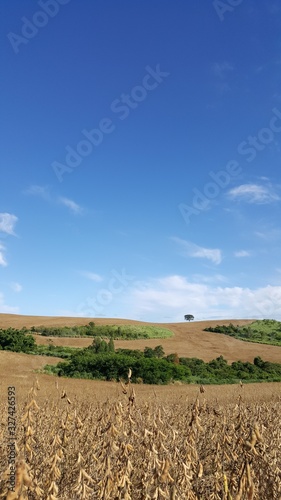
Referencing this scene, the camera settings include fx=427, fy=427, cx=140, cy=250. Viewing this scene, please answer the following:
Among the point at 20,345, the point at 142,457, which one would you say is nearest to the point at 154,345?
the point at 20,345

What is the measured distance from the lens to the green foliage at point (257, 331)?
77769mm

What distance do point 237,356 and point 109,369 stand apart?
88.3 ft

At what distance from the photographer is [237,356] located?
61.3 metres

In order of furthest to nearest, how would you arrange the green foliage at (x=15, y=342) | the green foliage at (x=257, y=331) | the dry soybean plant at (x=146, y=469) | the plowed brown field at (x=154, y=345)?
the green foliage at (x=257, y=331), the green foliage at (x=15, y=342), the plowed brown field at (x=154, y=345), the dry soybean plant at (x=146, y=469)

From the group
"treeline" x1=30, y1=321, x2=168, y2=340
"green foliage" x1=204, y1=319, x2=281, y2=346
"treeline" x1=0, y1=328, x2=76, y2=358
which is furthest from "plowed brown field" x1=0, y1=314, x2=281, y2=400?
"treeline" x1=0, y1=328, x2=76, y2=358

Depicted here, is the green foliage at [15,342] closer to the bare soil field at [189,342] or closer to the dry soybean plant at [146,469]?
the bare soil field at [189,342]

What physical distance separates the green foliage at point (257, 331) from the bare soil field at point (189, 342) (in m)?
3.47

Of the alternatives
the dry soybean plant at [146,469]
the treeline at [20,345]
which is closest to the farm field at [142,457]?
the dry soybean plant at [146,469]

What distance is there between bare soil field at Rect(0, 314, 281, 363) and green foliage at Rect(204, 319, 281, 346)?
3470 millimetres

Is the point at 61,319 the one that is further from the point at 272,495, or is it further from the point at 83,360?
the point at 272,495

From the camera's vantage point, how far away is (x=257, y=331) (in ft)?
284

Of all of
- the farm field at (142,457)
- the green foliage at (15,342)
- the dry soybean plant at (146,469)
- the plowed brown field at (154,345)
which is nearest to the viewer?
the dry soybean plant at (146,469)

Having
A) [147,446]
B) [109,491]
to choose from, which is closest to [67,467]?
[147,446]

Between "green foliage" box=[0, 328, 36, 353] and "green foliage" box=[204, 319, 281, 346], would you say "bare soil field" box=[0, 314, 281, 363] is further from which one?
"green foliage" box=[0, 328, 36, 353]
